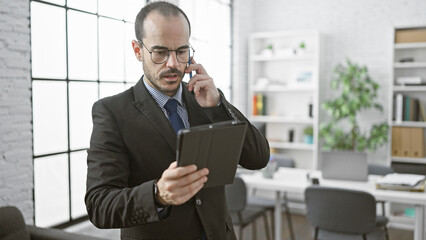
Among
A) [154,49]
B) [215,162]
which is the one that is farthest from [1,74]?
[215,162]

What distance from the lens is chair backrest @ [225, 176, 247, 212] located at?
11.9 ft

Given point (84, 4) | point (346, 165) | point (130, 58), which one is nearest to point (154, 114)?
point (84, 4)

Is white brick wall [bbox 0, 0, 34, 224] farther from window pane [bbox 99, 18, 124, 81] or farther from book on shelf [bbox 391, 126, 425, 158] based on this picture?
book on shelf [bbox 391, 126, 425, 158]

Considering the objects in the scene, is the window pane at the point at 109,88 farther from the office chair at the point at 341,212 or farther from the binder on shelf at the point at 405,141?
the binder on shelf at the point at 405,141

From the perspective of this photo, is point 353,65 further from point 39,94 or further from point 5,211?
point 5,211

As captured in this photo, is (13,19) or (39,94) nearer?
(13,19)

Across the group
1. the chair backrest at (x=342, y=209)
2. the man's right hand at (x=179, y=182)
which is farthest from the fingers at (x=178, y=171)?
the chair backrest at (x=342, y=209)

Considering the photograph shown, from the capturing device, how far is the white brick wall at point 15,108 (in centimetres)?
278

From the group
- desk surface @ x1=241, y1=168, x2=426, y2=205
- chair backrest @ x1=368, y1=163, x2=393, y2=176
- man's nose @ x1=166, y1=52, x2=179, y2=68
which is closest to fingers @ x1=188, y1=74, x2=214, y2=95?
man's nose @ x1=166, y1=52, x2=179, y2=68

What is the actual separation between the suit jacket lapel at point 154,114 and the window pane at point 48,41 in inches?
79.9

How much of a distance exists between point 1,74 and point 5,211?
2.93 feet

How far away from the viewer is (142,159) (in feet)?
4.32

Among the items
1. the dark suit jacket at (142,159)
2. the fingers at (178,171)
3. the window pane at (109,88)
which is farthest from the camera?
the window pane at (109,88)

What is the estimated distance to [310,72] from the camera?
595cm
